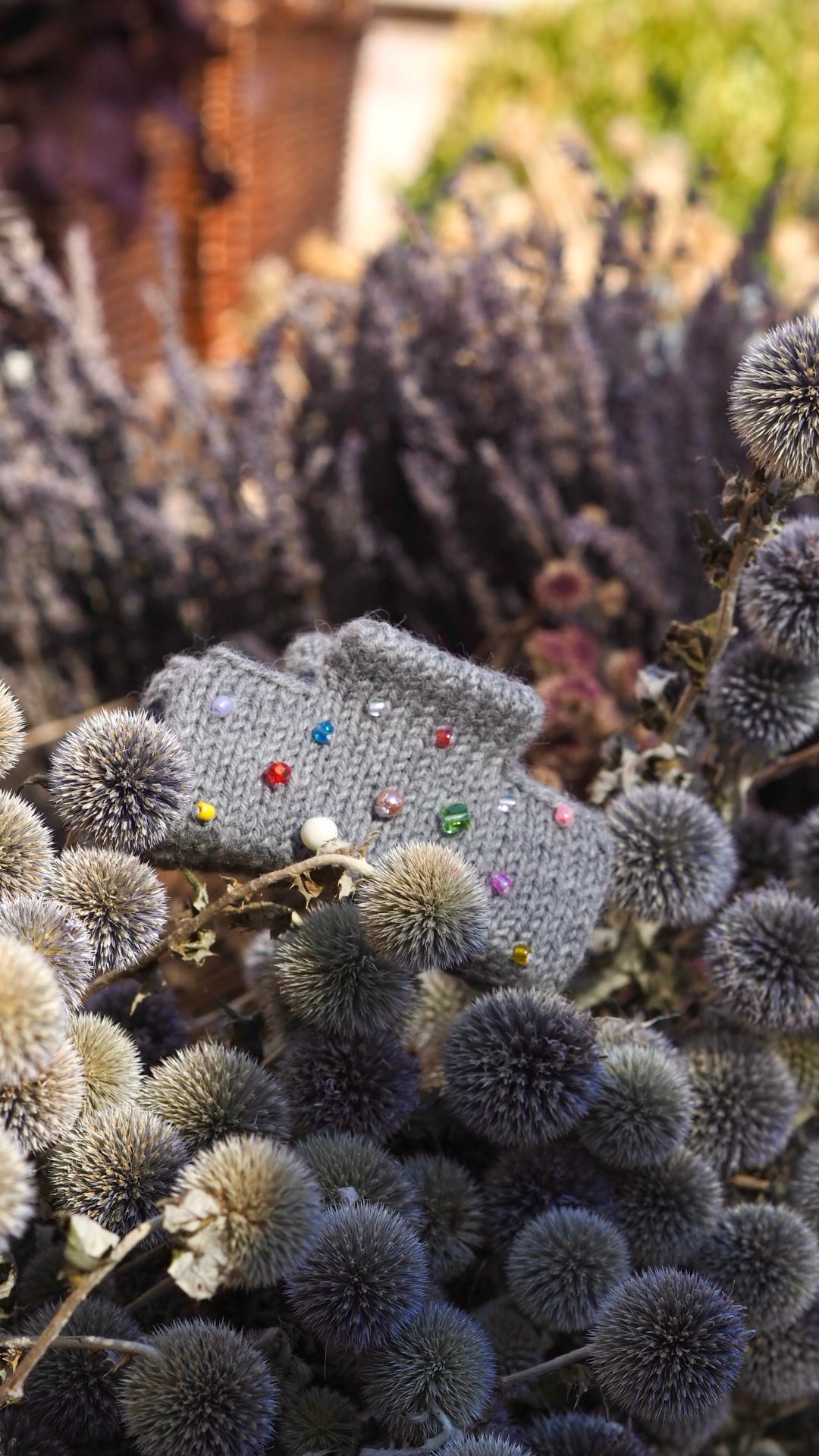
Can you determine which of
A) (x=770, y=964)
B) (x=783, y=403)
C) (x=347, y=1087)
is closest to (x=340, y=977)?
(x=347, y=1087)

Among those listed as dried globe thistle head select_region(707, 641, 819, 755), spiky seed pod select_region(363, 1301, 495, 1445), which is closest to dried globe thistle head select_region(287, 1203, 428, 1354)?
spiky seed pod select_region(363, 1301, 495, 1445)

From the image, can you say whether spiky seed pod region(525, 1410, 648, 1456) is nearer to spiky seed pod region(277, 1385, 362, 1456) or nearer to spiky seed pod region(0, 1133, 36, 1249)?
spiky seed pod region(277, 1385, 362, 1456)

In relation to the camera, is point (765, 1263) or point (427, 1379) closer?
point (427, 1379)

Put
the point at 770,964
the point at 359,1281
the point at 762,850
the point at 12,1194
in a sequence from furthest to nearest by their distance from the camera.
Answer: the point at 762,850 → the point at 770,964 → the point at 359,1281 → the point at 12,1194

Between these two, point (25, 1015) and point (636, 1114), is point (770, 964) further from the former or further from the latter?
point (25, 1015)

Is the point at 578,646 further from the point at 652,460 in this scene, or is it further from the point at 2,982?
the point at 2,982

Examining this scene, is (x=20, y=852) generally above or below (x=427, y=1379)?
above
